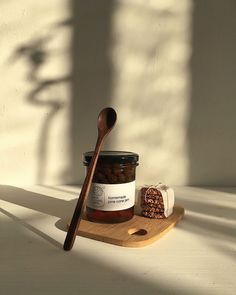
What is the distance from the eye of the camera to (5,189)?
0.78 metres

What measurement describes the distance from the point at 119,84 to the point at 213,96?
0.22 metres

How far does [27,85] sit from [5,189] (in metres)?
0.24

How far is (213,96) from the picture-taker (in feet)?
2.70

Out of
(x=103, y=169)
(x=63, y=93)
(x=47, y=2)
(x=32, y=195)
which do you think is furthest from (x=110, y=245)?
(x=47, y=2)

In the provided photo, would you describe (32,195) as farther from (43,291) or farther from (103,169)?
(43,291)

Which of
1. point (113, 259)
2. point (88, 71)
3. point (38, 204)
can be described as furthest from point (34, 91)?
point (113, 259)

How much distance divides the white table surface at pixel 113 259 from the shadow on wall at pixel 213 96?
0.22 meters

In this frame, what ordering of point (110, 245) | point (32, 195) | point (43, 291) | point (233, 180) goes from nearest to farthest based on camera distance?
point (43, 291), point (110, 245), point (32, 195), point (233, 180)

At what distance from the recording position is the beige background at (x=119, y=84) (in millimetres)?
788

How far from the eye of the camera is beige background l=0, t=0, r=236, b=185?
788 mm

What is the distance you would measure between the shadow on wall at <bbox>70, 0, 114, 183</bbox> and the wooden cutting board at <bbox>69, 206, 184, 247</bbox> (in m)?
0.30

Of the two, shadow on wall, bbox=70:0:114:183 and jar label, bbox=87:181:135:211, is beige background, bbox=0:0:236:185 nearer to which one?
shadow on wall, bbox=70:0:114:183

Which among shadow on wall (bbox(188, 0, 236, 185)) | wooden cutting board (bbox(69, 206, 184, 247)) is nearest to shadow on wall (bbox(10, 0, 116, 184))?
shadow on wall (bbox(188, 0, 236, 185))

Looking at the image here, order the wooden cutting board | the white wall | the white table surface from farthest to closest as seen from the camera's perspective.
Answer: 1. the white wall
2. the wooden cutting board
3. the white table surface
